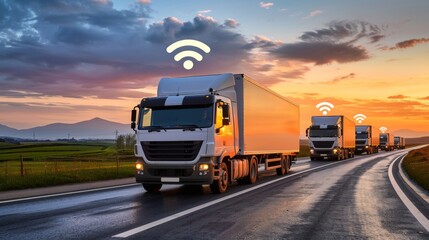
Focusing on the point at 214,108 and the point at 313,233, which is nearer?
the point at 313,233

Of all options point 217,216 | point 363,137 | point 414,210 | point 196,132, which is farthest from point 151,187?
point 363,137

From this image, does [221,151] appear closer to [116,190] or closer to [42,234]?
[116,190]

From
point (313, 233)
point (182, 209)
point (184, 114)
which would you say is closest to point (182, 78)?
point (184, 114)

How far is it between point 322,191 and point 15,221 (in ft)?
28.5

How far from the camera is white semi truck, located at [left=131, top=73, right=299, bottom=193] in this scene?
1198 centimetres

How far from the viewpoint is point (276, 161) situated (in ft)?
65.1

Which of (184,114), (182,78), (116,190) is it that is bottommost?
(116,190)

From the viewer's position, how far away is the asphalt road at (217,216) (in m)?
6.91

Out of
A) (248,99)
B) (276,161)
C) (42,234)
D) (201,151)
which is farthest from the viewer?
(276,161)

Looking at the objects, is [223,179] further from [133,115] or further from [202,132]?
[133,115]

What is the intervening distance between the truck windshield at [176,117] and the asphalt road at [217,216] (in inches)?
77.6

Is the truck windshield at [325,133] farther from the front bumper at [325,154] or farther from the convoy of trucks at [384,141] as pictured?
the convoy of trucks at [384,141]

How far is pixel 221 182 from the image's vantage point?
12.7m

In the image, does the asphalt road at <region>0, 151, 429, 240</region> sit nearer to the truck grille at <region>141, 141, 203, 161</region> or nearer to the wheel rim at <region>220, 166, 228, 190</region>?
the wheel rim at <region>220, 166, 228, 190</region>
